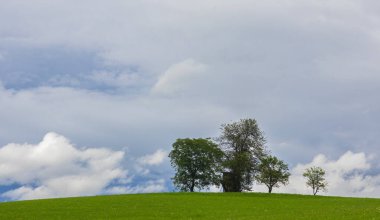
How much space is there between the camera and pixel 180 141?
4537 inches

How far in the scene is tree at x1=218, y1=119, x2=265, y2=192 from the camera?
354 feet

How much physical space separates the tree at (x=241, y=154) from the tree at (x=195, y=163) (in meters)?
2.83

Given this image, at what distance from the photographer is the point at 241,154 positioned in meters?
109

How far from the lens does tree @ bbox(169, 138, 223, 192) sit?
373 feet

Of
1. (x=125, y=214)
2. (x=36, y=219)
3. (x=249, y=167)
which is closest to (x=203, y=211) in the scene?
(x=125, y=214)

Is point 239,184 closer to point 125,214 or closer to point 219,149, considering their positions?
point 219,149

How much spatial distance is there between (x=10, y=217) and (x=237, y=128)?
7350cm

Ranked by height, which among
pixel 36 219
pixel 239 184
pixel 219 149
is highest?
pixel 219 149

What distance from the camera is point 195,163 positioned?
11400cm

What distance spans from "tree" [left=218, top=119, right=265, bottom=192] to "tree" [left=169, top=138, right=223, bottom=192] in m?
2.83

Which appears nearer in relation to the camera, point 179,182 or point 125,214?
point 125,214

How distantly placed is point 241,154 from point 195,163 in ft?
41.0

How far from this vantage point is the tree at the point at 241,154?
10800cm

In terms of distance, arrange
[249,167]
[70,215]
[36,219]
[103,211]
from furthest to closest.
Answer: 1. [249,167]
2. [103,211]
3. [70,215]
4. [36,219]
